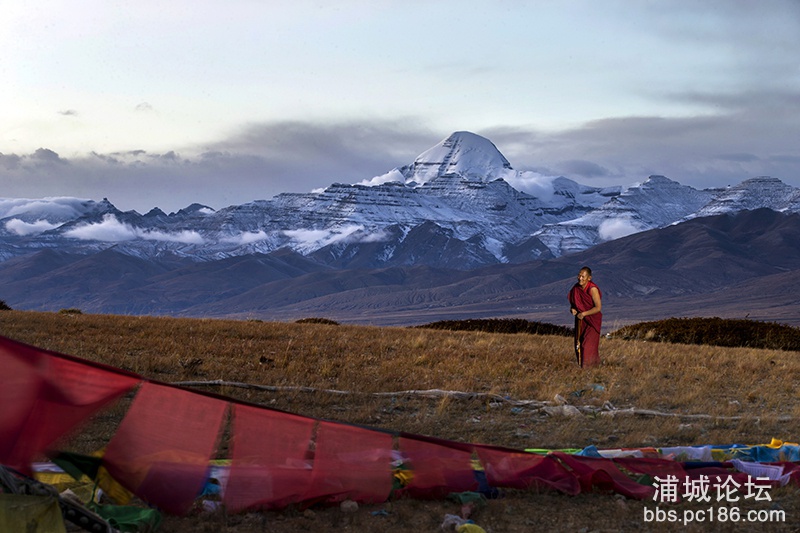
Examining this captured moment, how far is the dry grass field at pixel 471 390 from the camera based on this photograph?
8.02m

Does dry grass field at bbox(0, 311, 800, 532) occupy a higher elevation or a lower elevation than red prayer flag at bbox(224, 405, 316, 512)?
lower

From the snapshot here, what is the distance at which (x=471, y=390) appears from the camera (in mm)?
15164

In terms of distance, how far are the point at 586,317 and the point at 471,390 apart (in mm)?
4252

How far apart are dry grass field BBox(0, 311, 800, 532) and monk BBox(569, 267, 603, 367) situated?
1.87ft

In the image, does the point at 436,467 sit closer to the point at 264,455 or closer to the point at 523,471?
the point at 523,471

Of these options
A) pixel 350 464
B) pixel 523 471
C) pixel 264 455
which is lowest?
pixel 523 471

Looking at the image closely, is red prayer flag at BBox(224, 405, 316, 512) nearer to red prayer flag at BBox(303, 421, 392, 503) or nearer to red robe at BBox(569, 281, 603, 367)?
red prayer flag at BBox(303, 421, 392, 503)

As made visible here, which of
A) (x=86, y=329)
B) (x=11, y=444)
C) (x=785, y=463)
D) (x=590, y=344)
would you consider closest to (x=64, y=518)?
(x=11, y=444)

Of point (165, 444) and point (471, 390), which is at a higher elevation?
point (165, 444)

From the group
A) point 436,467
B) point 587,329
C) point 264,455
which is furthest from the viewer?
point 587,329

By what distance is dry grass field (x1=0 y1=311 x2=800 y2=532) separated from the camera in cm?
802

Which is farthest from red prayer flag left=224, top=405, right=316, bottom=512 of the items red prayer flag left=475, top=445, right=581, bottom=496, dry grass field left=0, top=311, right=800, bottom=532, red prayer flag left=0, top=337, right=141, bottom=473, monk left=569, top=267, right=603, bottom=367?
monk left=569, top=267, right=603, bottom=367

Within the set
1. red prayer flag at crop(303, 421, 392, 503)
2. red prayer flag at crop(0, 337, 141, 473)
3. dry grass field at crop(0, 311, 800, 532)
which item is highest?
red prayer flag at crop(0, 337, 141, 473)

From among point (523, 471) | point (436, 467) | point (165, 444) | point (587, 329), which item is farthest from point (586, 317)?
point (165, 444)
